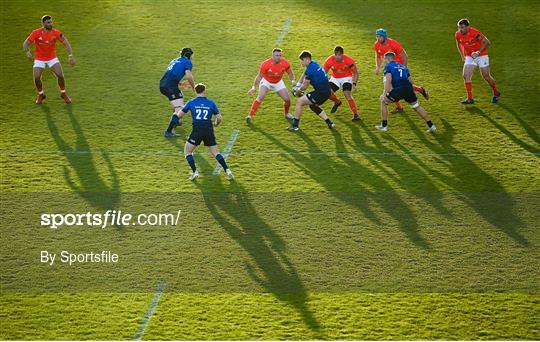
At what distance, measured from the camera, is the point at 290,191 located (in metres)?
19.5

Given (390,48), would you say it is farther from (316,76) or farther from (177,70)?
(177,70)

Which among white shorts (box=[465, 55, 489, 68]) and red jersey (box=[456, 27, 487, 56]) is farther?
white shorts (box=[465, 55, 489, 68])

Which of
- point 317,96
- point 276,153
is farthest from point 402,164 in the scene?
point 317,96

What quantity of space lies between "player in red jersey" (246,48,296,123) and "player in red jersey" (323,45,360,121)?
1113mm

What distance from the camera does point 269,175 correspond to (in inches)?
802

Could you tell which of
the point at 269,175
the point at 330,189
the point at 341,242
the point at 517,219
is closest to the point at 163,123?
the point at 269,175

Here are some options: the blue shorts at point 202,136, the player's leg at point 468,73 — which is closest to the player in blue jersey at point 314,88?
the blue shorts at point 202,136

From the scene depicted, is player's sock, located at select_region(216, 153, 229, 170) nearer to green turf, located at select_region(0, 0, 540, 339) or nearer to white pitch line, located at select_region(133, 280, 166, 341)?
green turf, located at select_region(0, 0, 540, 339)

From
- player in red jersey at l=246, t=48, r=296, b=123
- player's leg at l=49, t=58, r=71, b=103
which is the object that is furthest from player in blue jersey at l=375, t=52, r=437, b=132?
player's leg at l=49, t=58, r=71, b=103

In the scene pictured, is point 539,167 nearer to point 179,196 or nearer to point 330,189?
point 330,189

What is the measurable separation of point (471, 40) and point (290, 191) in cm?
803

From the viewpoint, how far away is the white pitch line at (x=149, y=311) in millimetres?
14070

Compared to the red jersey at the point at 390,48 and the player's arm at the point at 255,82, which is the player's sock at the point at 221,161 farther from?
the red jersey at the point at 390,48

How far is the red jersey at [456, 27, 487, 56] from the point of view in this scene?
24.4m
